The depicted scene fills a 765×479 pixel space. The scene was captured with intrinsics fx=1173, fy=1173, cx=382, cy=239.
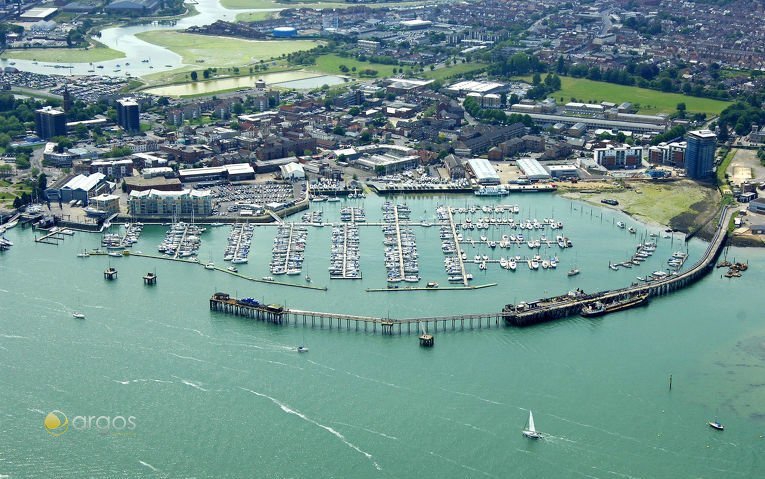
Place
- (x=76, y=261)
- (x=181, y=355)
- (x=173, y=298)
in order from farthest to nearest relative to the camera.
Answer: (x=76, y=261) < (x=173, y=298) < (x=181, y=355)

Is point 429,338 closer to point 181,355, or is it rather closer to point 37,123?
point 181,355

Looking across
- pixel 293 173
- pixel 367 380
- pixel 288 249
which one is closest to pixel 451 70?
pixel 293 173

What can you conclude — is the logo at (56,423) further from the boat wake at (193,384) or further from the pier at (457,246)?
the pier at (457,246)

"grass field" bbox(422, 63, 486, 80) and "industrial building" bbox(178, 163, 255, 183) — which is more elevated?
"grass field" bbox(422, 63, 486, 80)

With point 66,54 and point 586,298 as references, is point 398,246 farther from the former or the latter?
point 66,54

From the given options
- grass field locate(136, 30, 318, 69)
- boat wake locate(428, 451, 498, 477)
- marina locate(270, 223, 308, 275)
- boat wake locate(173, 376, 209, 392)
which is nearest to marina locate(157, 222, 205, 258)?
marina locate(270, 223, 308, 275)

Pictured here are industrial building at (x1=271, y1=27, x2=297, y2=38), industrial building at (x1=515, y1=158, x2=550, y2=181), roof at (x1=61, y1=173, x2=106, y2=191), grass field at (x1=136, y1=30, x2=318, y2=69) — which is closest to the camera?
roof at (x1=61, y1=173, x2=106, y2=191)

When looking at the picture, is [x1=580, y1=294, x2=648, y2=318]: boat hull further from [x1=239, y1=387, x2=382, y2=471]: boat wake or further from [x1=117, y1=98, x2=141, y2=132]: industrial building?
[x1=117, y1=98, x2=141, y2=132]: industrial building

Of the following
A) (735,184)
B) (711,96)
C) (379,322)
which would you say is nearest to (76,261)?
(379,322)
